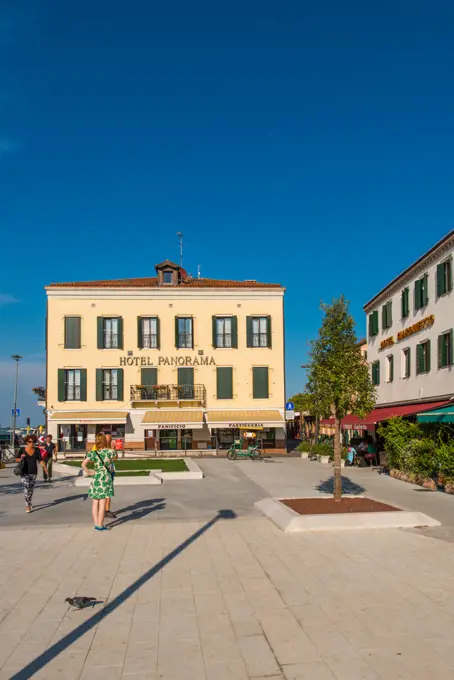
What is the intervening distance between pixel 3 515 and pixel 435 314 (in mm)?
18943

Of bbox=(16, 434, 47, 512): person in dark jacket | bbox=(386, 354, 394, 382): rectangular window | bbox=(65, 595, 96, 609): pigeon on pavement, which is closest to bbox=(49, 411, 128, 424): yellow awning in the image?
bbox=(386, 354, 394, 382): rectangular window

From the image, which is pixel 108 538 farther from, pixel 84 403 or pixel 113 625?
pixel 84 403

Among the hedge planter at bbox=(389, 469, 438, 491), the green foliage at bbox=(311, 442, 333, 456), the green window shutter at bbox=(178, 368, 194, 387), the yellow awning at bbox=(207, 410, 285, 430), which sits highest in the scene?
the green window shutter at bbox=(178, 368, 194, 387)

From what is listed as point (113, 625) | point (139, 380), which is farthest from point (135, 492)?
point (139, 380)

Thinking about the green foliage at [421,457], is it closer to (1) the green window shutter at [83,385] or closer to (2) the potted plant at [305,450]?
(2) the potted plant at [305,450]

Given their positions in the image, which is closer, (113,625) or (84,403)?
(113,625)

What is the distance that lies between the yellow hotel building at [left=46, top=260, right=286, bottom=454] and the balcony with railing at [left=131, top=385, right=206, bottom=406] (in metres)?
0.06

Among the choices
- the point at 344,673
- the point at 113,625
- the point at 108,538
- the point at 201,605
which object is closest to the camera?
the point at 344,673

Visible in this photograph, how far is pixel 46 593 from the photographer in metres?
7.73

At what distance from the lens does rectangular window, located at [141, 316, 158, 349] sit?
39625mm

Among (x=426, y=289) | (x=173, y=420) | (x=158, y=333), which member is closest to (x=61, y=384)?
(x=158, y=333)

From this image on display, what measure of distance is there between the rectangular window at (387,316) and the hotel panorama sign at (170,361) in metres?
11.1

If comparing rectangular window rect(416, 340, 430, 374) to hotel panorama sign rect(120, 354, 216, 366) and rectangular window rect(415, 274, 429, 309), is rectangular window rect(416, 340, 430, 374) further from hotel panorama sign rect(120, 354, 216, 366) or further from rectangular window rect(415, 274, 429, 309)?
hotel panorama sign rect(120, 354, 216, 366)

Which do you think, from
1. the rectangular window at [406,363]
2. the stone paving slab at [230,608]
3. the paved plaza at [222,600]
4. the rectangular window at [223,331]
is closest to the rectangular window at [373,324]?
the rectangular window at [406,363]
